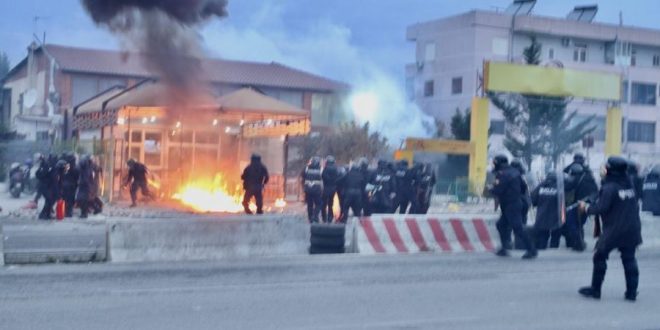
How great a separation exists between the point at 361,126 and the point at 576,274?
29986 millimetres

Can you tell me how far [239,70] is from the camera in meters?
42.2

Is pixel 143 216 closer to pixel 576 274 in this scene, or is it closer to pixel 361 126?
pixel 576 274

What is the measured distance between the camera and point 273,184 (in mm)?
34281

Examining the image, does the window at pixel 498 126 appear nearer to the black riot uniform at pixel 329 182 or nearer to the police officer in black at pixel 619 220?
the black riot uniform at pixel 329 182

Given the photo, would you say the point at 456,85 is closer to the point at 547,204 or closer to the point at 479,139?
the point at 479,139

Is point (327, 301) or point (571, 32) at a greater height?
point (571, 32)

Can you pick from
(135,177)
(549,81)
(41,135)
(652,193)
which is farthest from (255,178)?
(41,135)

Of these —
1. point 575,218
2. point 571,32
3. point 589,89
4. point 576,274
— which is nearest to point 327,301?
point 576,274

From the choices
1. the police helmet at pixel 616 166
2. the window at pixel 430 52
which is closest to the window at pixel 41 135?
the window at pixel 430 52

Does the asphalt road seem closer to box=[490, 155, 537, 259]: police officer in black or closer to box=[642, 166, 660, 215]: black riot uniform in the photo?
box=[490, 155, 537, 259]: police officer in black

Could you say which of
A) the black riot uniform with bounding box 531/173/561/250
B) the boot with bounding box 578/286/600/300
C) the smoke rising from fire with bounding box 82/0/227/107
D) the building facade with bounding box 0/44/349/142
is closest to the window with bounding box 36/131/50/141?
the building facade with bounding box 0/44/349/142

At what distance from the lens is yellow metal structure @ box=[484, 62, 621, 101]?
30.4 meters

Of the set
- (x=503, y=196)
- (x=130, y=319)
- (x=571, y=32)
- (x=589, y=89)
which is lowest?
(x=130, y=319)

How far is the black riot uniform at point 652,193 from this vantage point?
2020 centimetres
